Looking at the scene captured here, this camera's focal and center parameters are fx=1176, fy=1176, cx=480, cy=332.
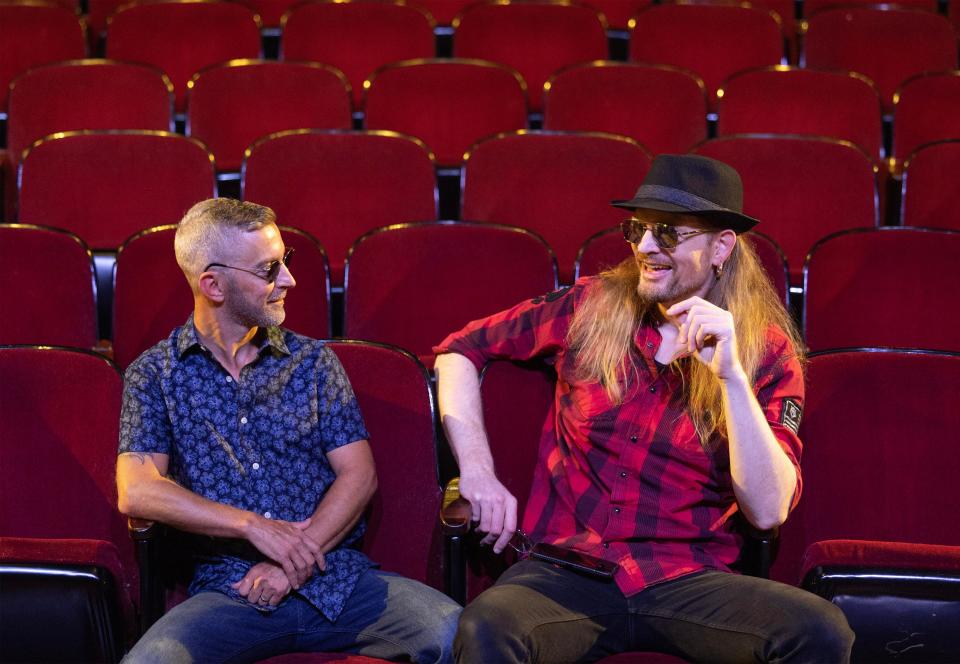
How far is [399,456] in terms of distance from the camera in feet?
5.19

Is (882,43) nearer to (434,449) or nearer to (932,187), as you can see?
(932,187)

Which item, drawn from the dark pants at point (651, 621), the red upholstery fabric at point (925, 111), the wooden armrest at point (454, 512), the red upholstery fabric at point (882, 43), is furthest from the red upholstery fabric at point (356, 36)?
the dark pants at point (651, 621)

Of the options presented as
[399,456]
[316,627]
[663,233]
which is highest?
[663,233]

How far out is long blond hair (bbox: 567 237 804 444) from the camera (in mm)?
1467

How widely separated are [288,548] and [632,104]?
168cm

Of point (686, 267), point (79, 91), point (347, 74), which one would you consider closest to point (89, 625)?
point (686, 267)

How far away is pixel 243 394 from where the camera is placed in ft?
4.83

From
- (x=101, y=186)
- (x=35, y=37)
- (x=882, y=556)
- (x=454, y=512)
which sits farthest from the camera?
(x=35, y=37)

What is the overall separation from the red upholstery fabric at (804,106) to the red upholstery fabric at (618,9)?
677 mm

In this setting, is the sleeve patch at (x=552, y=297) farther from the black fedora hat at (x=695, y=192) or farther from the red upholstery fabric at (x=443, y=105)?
the red upholstery fabric at (x=443, y=105)

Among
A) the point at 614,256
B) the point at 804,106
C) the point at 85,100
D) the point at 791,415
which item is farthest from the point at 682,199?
the point at 85,100

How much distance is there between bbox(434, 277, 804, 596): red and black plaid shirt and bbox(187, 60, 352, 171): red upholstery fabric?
55.1 inches

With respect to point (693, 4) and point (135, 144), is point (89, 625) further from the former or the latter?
point (693, 4)

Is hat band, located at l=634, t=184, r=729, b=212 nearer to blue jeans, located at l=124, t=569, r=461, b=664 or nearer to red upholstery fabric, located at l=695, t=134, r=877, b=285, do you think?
blue jeans, located at l=124, t=569, r=461, b=664
